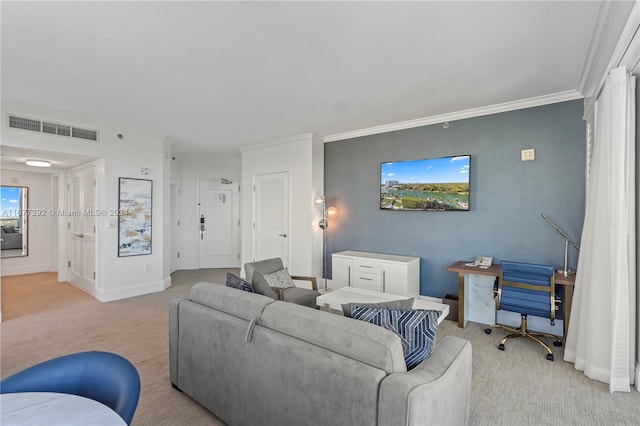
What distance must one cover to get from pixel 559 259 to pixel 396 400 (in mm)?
3324

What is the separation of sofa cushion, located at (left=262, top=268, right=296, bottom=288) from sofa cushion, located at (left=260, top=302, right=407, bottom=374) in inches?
67.0

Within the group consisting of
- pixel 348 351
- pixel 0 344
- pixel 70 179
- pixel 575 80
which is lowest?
pixel 0 344

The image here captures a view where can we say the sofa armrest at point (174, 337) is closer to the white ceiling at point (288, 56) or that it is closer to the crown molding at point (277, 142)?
the white ceiling at point (288, 56)

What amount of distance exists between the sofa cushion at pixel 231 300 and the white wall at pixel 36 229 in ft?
21.7

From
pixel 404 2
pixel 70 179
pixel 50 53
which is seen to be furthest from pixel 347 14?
pixel 70 179

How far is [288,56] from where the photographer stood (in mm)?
2676

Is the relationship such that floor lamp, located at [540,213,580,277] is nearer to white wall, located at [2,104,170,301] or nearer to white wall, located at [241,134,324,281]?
white wall, located at [241,134,324,281]

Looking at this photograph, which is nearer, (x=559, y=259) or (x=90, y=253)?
(x=559, y=259)

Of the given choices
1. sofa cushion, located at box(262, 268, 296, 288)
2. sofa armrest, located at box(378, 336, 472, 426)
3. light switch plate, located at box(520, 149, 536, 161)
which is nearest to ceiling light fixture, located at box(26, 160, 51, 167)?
sofa cushion, located at box(262, 268, 296, 288)

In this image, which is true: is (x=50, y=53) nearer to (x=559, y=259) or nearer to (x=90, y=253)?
(x=90, y=253)

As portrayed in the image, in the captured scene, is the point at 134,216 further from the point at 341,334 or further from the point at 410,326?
the point at 410,326

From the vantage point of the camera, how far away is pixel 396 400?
122 cm

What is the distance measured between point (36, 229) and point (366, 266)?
23.3ft

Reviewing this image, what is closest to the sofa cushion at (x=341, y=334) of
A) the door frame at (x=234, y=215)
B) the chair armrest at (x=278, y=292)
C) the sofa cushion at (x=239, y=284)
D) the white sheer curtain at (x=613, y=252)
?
the sofa cushion at (x=239, y=284)
